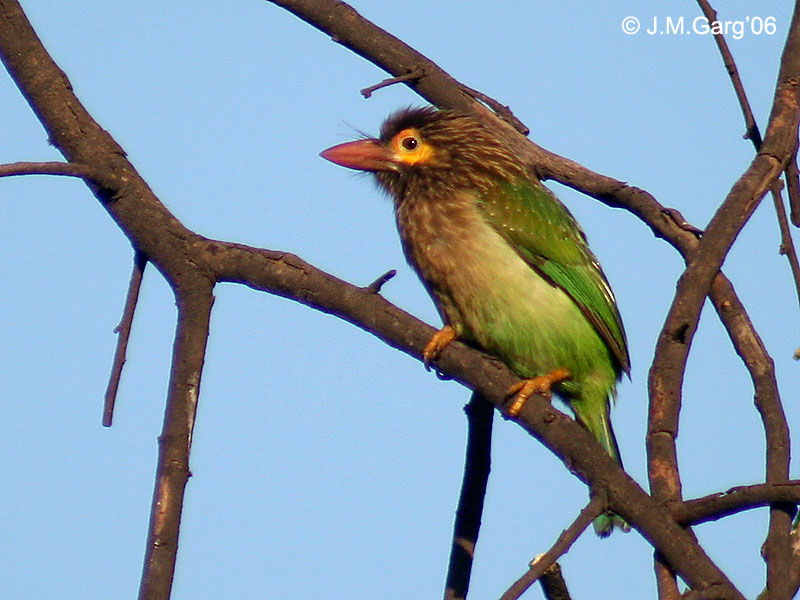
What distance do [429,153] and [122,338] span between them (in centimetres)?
216

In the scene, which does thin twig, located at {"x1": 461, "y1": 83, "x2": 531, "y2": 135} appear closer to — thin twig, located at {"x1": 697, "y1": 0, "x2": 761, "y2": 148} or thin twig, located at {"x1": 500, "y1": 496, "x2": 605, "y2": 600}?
thin twig, located at {"x1": 697, "y1": 0, "x2": 761, "y2": 148}

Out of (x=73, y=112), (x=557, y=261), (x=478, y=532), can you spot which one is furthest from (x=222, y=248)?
(x=557, y=261)

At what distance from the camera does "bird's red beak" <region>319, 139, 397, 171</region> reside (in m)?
4.87

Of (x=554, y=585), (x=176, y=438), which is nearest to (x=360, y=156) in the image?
(x=176, y=438)

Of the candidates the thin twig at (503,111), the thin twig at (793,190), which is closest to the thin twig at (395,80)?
the thin twig at (503,111)

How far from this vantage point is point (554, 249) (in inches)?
182

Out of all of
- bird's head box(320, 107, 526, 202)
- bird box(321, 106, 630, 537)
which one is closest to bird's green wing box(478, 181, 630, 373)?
bird box(321, 106, 630, 537)

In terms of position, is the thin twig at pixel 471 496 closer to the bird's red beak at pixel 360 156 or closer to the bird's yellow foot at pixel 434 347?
the bird's yellow foot at pixel 434 347

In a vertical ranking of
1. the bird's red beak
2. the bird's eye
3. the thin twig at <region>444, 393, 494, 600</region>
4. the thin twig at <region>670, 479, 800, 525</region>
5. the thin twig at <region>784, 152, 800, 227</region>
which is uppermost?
the bird's eye

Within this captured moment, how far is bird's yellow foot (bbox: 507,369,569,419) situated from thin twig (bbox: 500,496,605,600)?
52 cm

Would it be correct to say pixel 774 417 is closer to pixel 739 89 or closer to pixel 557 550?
pixel 557 550

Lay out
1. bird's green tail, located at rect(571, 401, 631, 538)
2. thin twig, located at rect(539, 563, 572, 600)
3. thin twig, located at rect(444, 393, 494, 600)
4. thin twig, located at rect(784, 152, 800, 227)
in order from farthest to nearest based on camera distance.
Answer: bird's green tail, located at rect(571, 401, 631, 538) < thin twig, located at rect(784, 152, 800, 227) < thin twig, located at rect(444, 393, 494, 600) < thin twig, located at rect(539, 563, 572, 600)

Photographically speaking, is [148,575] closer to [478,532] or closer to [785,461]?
[478,532]

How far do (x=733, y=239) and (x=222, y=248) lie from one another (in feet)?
4.90
